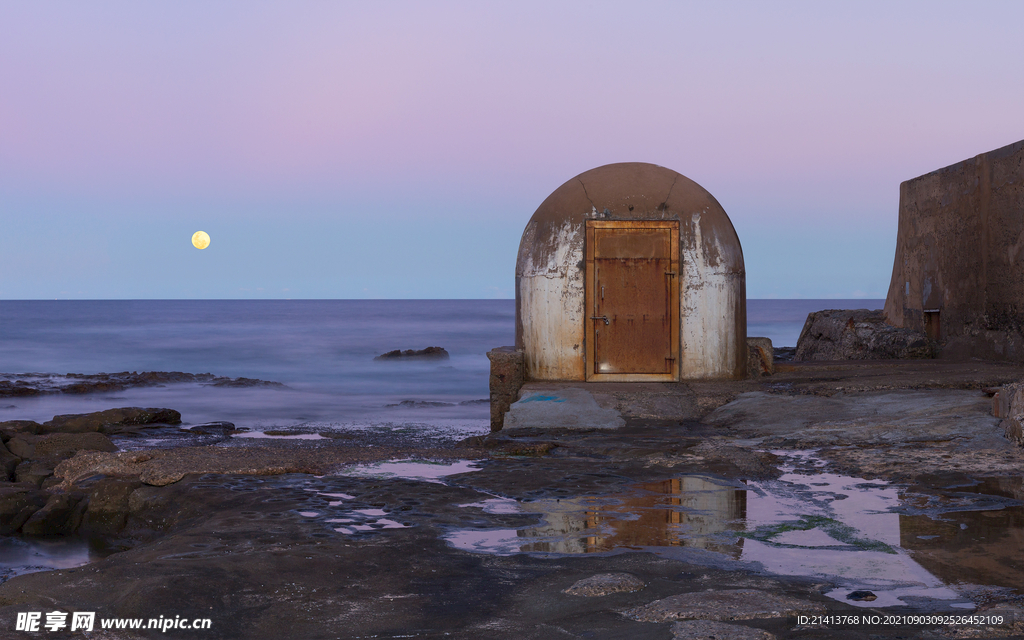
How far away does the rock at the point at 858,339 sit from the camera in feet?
45.5

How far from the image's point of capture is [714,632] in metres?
3.27

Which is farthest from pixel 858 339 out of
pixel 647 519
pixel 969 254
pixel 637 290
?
pixel 647 519

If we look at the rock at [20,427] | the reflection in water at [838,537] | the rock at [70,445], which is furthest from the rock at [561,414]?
the rock at [20,427]

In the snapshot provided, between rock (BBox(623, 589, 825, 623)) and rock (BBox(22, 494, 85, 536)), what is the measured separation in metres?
5.00

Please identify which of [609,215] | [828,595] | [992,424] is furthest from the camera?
[609,215]

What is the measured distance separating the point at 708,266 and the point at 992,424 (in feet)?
13.9

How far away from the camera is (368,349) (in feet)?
152

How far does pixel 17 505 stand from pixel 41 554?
0.91 meters

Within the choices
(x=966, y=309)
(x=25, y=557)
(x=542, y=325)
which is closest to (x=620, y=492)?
(x=25, y=557)

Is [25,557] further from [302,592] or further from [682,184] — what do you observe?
[682,184]

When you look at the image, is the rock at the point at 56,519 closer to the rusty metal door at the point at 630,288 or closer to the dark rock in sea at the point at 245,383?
the rusty metal door at the point at 630,288

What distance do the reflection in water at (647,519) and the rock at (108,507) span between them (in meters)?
3.13

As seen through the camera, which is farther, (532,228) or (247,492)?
(532,228)

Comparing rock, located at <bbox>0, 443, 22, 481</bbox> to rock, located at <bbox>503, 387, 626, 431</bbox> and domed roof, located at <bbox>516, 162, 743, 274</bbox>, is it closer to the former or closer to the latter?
rock, located at <bbox>503, 387, 626, 431</bbox>
